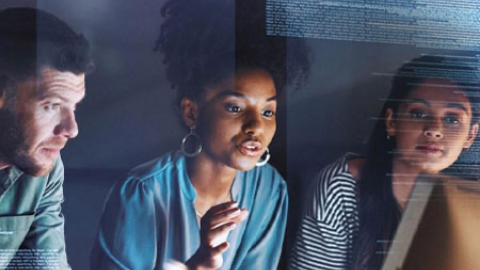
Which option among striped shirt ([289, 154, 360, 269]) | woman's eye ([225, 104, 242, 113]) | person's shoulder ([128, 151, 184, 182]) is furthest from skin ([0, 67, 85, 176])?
striped shirt ([289, 154, 360, 269])

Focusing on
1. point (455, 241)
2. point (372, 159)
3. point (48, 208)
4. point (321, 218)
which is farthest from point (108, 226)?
point (455, 241)

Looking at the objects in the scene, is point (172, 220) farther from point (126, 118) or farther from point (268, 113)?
point (268, 113)

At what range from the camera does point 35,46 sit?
2242 millimetres

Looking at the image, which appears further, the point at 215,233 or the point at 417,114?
the point at 417,114

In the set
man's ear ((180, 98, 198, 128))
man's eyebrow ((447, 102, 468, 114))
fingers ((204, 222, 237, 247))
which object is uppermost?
man's eyebrow ((447, 102, 468, 114))

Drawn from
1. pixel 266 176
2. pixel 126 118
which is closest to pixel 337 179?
pixel 266 176

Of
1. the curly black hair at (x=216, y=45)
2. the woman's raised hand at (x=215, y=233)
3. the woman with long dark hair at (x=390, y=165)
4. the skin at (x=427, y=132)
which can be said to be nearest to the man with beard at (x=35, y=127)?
the curly black hair at (x=216, y=45)

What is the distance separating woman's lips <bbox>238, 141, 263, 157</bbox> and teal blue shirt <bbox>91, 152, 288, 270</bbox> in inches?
2.1

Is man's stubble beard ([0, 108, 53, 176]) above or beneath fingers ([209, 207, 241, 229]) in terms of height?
above

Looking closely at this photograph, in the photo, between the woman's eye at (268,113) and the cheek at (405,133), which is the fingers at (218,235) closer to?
the woman's eye at (268,113)

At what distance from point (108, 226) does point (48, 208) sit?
0.18 meters

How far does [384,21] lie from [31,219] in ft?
4.36

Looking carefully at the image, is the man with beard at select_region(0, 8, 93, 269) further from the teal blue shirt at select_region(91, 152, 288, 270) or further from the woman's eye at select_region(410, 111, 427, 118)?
the woman's eye at select_region(410, 111, 427, 118)

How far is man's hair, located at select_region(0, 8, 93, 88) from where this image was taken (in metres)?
2.22
